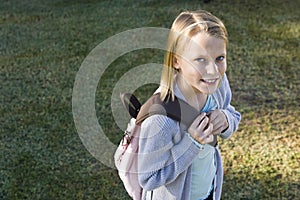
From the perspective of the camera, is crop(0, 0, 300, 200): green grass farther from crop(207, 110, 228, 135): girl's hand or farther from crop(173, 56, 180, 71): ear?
crop(173, 56, 180, 71): ear

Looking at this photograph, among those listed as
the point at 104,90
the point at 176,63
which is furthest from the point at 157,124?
the point at 104,90

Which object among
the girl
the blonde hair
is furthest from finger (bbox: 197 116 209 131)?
the blonde hair

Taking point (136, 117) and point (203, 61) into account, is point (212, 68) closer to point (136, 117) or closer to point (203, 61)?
point (203, 61)

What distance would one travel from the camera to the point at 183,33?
1334mm

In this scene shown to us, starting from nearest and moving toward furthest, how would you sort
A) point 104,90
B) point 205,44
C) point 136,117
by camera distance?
1. point 205,44
2. point 136,117
3. point 104,90

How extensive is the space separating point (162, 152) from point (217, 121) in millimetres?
176

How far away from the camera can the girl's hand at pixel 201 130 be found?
133cm

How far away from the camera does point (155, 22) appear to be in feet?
14.9

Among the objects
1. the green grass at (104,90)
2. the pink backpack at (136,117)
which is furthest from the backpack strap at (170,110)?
the green grass at (104,90)

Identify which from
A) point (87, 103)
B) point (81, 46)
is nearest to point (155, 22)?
point (81, 46)

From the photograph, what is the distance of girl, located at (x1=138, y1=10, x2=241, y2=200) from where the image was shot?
51.8 inches

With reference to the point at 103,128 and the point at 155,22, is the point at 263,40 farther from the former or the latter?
the point at 103,128

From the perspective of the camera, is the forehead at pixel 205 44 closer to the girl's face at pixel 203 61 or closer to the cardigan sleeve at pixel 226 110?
the girl's face at pixel 203 61

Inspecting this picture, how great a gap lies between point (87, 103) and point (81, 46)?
38.3 inches
